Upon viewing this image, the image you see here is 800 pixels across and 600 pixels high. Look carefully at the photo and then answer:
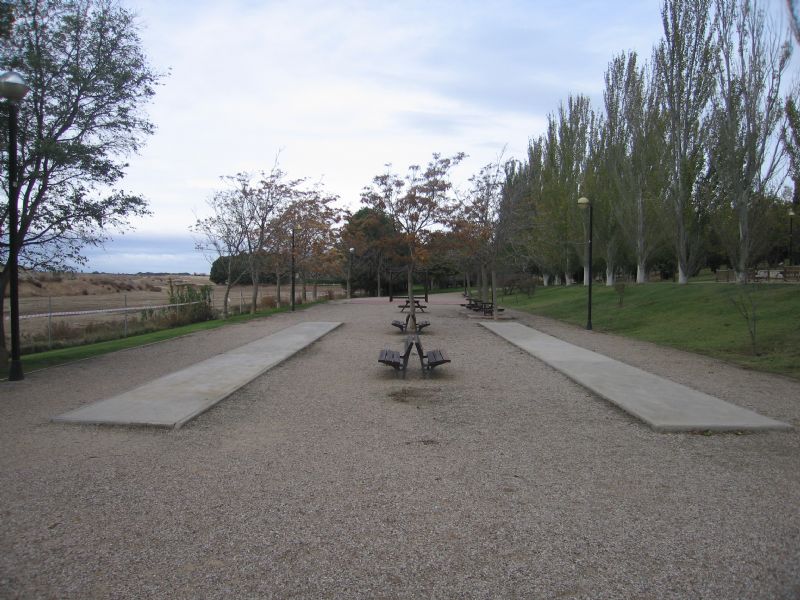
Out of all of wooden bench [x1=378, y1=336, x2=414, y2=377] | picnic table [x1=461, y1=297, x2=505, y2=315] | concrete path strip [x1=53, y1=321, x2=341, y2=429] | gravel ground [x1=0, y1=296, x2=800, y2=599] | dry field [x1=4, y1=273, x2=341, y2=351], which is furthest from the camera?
picnic table [x1=461, y1=297, x2=505, y2=315]

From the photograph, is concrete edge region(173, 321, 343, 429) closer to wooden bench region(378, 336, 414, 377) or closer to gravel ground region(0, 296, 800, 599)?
gravel ground region(0, 296, 800, 599)

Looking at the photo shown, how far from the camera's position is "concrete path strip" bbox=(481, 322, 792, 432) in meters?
6.42

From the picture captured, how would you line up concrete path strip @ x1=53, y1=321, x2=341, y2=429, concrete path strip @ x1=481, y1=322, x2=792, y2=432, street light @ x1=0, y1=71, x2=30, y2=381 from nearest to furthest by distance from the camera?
concrete path strip @ x1=481, y1=322, x2=792, y2=432 → concrete path strip @ x1=53, y1=321, x2=341, y2=429 → street light @ x1=0, y1=71, x2=30, y2=381

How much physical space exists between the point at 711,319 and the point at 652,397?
1077 cm

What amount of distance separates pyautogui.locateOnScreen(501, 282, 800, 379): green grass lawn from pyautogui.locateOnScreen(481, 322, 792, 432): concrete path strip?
2.84 m

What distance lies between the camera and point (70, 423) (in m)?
6.56

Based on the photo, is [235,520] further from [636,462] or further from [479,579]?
[636,462]

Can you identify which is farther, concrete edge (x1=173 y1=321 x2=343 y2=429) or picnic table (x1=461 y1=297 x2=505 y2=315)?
picnic table (x1=461 y1=297 x2=505 y2=315)

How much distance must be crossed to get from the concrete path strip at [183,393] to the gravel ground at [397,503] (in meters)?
0.24

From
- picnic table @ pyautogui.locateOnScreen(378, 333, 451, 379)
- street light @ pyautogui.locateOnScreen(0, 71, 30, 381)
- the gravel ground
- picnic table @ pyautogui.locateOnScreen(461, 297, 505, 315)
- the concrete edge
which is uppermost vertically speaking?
street light @ pyautogui.locateOnScreen(0, 71, 30, 381)

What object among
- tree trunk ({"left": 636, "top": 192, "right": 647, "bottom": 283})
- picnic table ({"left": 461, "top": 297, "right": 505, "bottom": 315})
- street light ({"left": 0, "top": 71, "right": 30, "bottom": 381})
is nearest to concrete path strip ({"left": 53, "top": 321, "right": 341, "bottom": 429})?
street light ({"left": 0, "top": 71, "right": 30, "bottom": 381})

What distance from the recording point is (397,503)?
14.0 ft

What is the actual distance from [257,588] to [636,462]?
3.58 m

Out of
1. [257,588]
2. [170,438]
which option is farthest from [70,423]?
[257,588]
